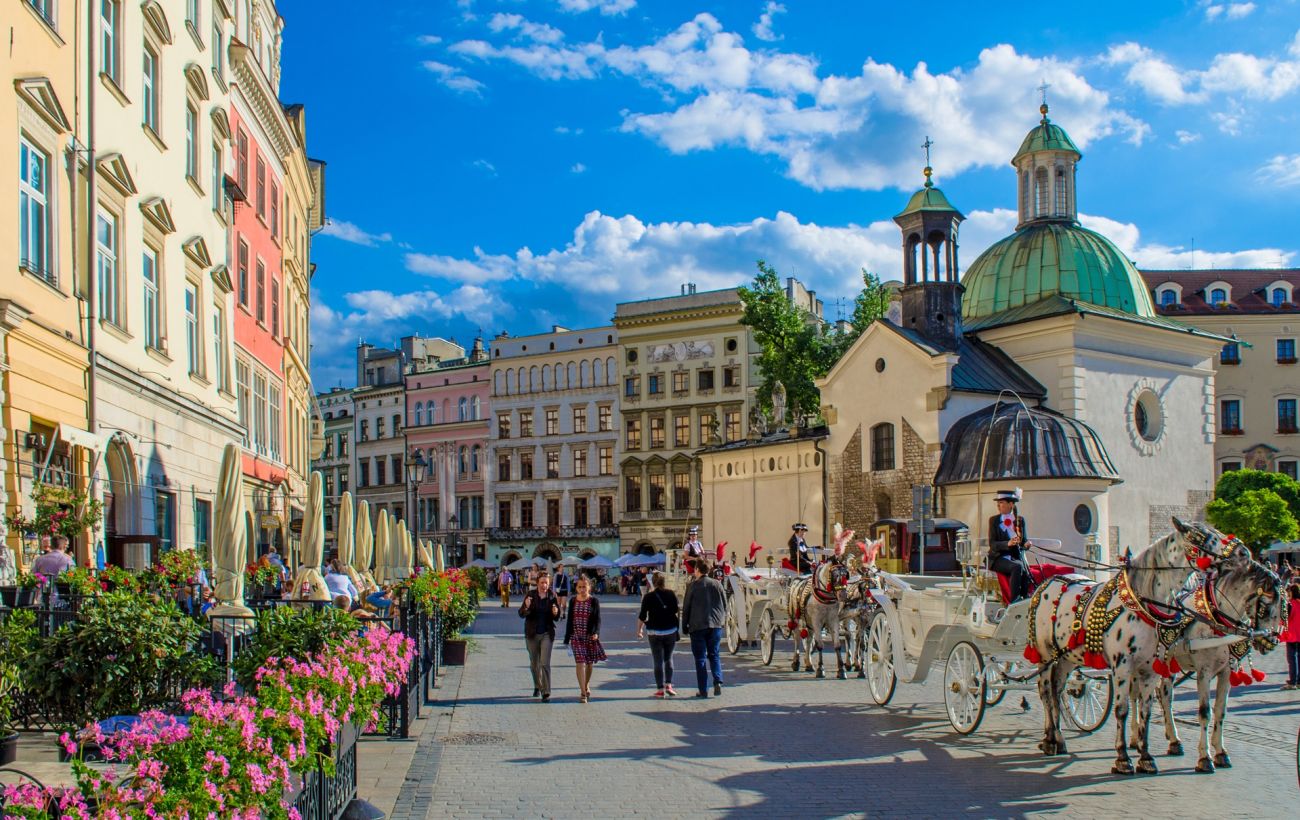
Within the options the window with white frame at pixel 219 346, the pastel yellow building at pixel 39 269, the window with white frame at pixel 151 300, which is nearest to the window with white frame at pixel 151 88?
the window with white frame at pixel 151 300

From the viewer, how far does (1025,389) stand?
39750 mm

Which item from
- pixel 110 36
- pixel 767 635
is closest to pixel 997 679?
pixel 767 635

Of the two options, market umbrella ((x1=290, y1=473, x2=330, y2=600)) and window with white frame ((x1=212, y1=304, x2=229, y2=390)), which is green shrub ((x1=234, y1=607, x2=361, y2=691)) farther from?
window with white frame ((x1=212, y1=304, x2=229, y2=390))

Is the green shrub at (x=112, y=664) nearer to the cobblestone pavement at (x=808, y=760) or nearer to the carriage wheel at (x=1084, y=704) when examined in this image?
the cobblestone pavement at (x=808, y=760)

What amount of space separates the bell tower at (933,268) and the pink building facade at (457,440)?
41222 millimetres

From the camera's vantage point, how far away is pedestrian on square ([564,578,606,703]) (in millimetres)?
15797

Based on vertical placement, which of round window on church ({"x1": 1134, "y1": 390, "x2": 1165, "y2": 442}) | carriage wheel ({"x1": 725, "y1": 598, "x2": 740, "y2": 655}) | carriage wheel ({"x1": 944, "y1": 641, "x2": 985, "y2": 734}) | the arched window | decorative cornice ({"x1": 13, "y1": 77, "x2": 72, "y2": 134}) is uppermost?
decorative cornice ({"x1": 13, "y1": 77, "x2": 72, "y2": 134})

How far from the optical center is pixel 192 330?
22.2m

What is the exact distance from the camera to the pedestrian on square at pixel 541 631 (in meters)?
15.9

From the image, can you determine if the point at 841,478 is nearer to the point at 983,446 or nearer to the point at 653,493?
the point at 983,446

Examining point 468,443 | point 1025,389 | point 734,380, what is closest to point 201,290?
point 1025,389

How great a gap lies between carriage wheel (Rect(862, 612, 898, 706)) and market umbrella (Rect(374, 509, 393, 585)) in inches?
530

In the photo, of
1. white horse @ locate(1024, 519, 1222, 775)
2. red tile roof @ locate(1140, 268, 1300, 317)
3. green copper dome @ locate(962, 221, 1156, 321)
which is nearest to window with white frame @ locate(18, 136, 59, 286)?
white horse @ locate(1024, 519, 1222, 775)

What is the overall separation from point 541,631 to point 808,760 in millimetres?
5695
